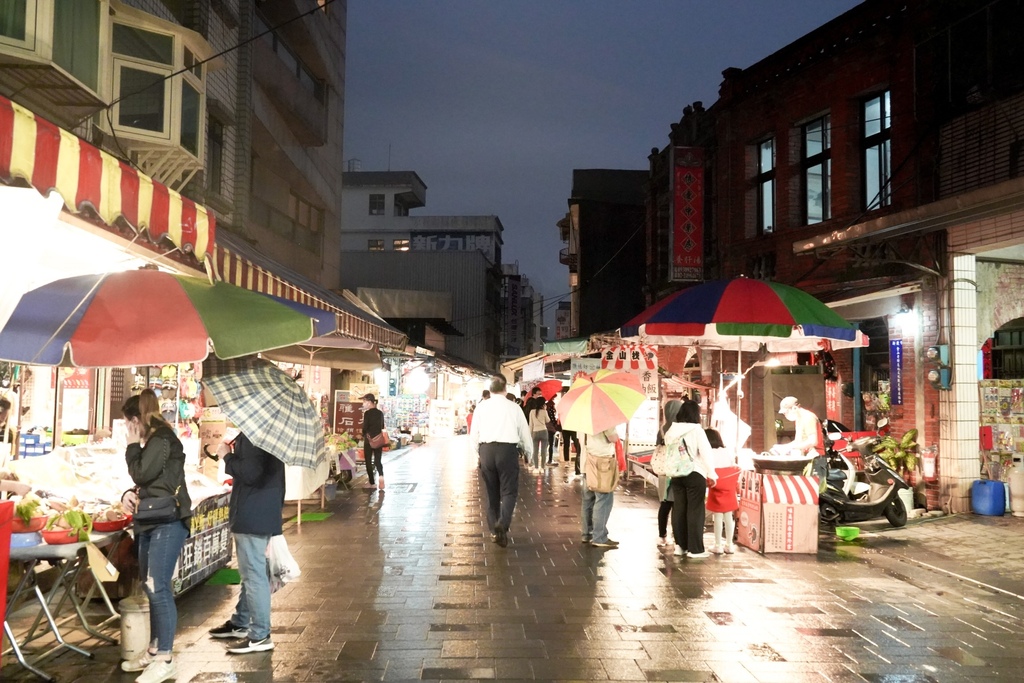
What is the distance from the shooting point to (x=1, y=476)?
24.5 feet

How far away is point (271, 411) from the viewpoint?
6.18 m

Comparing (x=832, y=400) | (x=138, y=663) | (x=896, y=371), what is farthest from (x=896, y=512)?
(x=138, y=663)

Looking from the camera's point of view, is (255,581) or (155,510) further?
(255,581)

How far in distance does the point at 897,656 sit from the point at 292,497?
27.2ft

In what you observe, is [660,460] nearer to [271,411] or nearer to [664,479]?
[664,479]

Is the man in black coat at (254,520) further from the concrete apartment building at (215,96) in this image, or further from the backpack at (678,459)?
the concrete apartment building at (215,96)

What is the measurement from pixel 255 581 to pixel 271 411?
1388mm

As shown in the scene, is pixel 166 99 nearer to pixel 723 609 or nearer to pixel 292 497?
pixel 292 497

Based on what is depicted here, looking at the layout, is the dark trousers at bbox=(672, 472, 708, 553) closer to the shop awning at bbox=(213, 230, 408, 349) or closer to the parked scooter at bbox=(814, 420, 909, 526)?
the parked scooter at bbox=(814, 420, 909, 526)

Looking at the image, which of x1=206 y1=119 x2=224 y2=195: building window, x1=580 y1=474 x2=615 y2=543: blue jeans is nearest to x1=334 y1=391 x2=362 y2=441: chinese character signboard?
x1=206 y1=119 x2=224 y2=195: building window

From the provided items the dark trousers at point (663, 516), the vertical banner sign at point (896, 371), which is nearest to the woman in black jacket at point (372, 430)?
the dark trousers at point (663, 516)

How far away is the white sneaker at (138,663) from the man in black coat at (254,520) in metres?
0.60

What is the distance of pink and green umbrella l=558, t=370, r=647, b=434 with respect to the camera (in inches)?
420

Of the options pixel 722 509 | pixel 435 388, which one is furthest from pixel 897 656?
pixel 435 388
